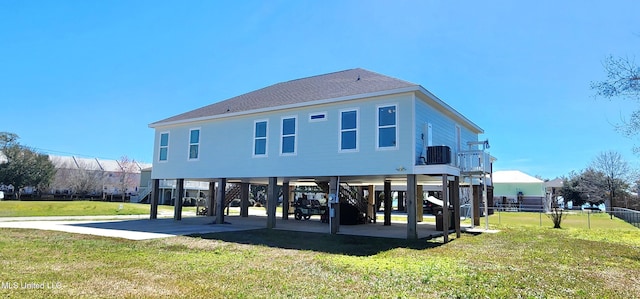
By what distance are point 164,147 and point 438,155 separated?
13535 mm

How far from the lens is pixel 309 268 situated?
7.10 metres

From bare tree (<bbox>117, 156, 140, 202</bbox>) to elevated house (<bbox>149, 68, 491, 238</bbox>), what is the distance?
4059 cm

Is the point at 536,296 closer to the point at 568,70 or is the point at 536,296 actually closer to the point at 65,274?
the point at 65,274

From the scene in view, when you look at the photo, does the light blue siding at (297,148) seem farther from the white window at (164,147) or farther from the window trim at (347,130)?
the white window at (164,147)

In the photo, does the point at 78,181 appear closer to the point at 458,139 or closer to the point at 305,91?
the point at 305,91

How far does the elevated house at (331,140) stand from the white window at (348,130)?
0.04 meters

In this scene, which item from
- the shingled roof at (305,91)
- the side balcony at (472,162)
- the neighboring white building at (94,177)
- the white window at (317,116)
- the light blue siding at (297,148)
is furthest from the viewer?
the neighboring white building at (94,177)

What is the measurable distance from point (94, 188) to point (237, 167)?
42.5 m

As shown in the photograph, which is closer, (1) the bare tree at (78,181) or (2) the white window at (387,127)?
(2) the white window at (387,127)

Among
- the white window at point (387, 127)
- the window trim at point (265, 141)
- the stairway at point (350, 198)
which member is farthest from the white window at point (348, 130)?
the stairway at point (350, 198)

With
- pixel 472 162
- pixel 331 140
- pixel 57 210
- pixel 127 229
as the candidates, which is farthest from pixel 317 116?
pixel 57 210

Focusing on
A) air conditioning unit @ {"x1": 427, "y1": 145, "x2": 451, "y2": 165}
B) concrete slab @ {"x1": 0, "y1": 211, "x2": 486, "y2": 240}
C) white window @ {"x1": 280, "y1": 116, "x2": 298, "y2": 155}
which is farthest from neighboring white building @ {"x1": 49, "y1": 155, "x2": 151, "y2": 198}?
air conditioning unit @ {"x1": 427, "y1": 145, "x2": 451, "y2": 165}

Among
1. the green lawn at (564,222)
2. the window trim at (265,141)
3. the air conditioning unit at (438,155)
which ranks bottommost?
the green lawn at (564,222)

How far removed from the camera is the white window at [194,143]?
17.9 meters
